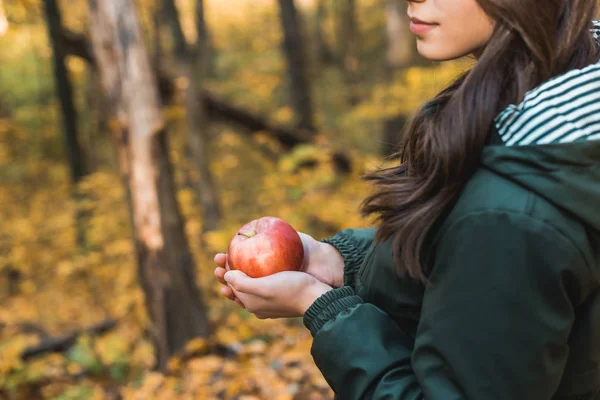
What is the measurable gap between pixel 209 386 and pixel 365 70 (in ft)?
46.6

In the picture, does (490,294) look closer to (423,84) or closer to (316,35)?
(423,84)

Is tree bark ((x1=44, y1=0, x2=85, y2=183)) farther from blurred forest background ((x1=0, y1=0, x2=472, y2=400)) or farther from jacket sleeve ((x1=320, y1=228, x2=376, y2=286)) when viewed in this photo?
jacket sleeve ((x1=320, y1=228, x2=376, y2=286))

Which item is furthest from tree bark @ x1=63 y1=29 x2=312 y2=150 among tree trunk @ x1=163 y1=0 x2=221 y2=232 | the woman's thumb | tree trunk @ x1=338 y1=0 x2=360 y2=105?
tree trunk @ x1=338 y1=0 x2=360 y2=105

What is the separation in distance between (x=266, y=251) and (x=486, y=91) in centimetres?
70

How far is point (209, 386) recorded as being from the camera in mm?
3482

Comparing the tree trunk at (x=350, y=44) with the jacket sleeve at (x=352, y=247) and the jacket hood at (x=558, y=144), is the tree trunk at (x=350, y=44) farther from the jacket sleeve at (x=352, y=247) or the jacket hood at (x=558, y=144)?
the jacket hood at (x=558, y=144)

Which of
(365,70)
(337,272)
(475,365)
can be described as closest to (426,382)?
(475,365)

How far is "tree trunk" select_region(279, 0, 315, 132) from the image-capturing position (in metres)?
7.99

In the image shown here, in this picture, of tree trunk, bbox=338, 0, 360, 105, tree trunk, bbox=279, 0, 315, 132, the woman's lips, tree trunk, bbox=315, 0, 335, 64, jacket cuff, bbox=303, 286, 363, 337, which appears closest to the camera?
the woman's lips

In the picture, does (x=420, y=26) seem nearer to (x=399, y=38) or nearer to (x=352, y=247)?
(x=352, y=247)

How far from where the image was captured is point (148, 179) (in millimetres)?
3816

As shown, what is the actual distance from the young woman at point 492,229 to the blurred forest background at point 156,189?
44 cm

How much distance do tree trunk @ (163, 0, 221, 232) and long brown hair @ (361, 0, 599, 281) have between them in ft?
19.0


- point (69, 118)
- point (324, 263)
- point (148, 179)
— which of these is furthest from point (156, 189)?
point (69, 118)
